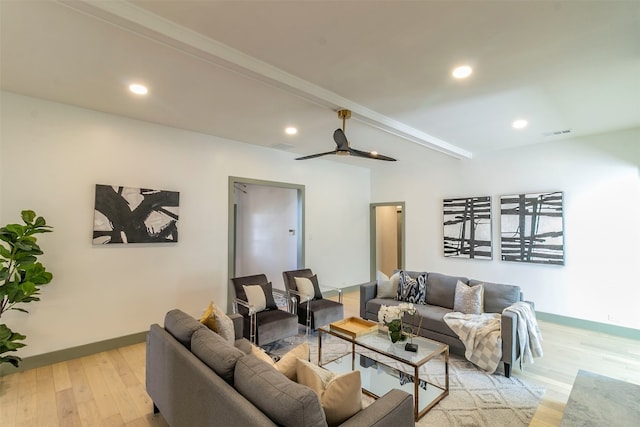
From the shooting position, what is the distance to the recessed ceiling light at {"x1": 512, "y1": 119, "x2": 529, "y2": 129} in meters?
3.85

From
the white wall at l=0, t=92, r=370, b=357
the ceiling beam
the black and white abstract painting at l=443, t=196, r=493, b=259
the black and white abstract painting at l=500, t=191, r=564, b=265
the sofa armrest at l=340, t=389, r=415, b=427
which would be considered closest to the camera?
the sofa armrest at l=340, t=389, r=415, b=427

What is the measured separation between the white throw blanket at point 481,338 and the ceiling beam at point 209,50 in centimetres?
258

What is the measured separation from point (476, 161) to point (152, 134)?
5.49 meters

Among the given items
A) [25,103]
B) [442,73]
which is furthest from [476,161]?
[25,103]

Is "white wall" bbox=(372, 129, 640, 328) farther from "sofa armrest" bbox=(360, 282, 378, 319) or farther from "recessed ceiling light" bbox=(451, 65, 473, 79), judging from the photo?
"recessed ceiling light" bbox=(451, 65, 473, 79)

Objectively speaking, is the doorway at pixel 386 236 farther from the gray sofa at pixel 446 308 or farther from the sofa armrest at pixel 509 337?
the sofa armrest at pixel 509 337

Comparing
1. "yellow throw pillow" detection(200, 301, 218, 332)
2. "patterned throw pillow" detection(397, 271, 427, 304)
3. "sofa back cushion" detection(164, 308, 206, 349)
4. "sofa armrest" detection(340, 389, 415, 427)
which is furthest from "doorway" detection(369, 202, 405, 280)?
"sofa armrest" detection(340, 389, 415, 427)

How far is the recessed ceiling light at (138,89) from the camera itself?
2.93m

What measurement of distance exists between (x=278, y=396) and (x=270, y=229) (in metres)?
5.20

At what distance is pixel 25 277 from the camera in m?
2.81

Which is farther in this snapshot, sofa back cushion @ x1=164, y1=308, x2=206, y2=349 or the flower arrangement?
the flower arrangement

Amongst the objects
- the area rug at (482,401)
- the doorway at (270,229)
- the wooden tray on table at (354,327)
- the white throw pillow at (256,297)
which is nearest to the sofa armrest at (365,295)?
the wooden tray on table at (354,327)

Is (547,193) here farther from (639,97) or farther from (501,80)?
(501,80)

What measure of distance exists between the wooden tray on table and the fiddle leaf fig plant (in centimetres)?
297
